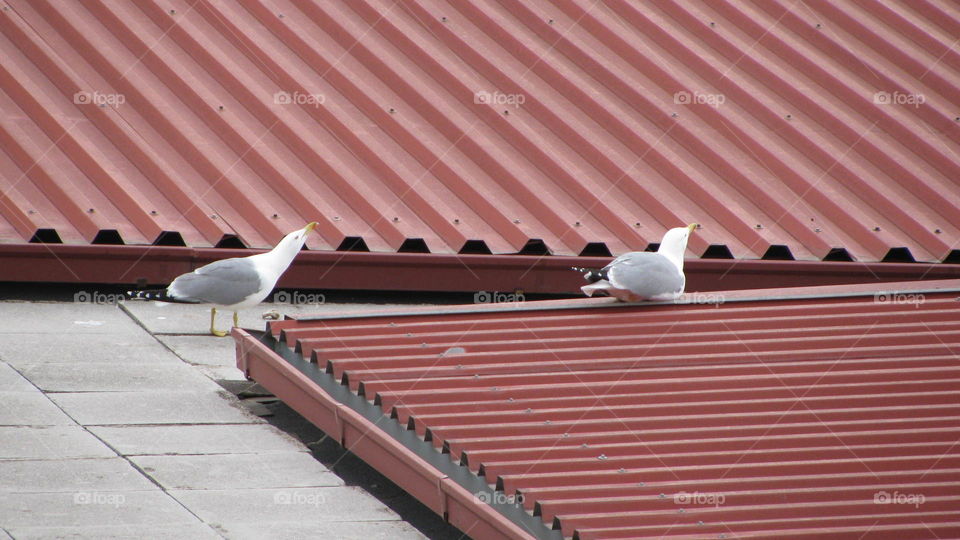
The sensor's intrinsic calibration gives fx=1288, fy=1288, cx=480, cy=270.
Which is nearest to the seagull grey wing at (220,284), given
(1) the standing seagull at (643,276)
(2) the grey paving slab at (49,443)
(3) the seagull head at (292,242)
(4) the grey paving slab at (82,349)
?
(3) the seagull head at (292,242)

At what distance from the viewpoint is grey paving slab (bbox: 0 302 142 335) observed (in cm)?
705

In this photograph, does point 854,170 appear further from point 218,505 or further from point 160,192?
Answer: point 218,505

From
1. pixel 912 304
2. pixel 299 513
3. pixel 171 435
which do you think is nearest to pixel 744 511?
pixel 299 513

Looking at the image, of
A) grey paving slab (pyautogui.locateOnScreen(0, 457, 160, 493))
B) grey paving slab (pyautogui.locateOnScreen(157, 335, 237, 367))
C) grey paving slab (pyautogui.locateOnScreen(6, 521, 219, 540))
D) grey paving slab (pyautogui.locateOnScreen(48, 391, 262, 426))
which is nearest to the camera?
grey paving slab (pyautogui.locateOnScreen(6, 521, 219, 540))

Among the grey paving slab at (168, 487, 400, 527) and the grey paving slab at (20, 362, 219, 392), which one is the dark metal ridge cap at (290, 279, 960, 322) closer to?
the grey paving slab at (20, 362, 219, 392)

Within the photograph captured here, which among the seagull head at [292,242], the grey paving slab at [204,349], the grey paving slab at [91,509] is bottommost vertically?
the grey paving slab at [91,509]

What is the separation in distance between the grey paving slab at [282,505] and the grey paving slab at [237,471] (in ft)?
0.25

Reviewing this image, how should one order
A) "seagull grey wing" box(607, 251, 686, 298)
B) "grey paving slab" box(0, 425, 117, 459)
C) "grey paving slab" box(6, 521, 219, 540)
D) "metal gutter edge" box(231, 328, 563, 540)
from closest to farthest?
"grey paving slab" box(6, 521, 219, 540), "metal gutter edge" box(231, 328, 563, 540), "grey paving slab" box(0, 425, 117, 459), "seagull grey wing" box(607, 251, 686, 298)

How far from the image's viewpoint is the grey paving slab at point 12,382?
5891mm

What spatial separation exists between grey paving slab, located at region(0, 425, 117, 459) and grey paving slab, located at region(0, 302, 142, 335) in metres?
1.69

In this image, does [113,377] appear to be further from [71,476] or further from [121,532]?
[121,532]

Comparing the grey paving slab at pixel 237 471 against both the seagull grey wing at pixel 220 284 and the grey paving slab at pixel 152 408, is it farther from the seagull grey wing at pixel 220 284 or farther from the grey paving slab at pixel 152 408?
the seagull grey wing at pixel 220 284

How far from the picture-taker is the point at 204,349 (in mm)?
6906

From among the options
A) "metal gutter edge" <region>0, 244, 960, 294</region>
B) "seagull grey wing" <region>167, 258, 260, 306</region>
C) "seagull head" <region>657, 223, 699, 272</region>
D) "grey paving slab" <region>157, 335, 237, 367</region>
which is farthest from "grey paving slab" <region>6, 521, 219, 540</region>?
"metal gutter edge" <region>0, 244, 960, 294</region>
